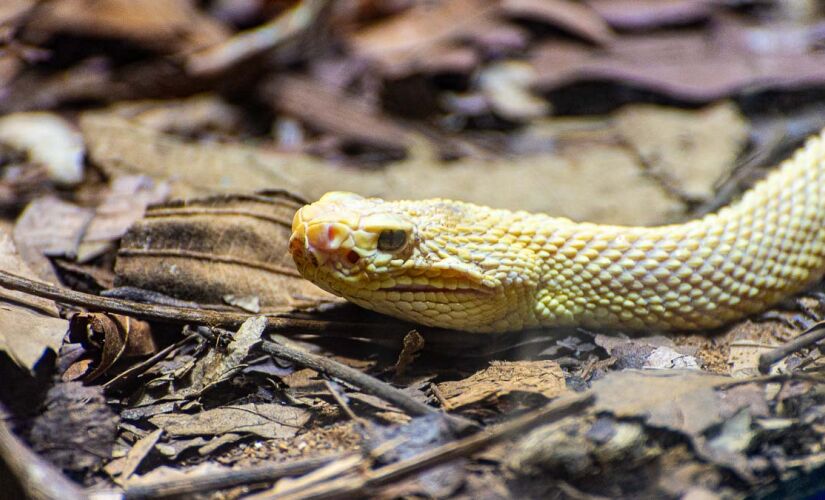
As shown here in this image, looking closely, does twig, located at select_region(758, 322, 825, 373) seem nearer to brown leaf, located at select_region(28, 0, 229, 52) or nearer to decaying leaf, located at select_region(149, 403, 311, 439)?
decaying leaf, located at select_region(149, 403, 311, 439)

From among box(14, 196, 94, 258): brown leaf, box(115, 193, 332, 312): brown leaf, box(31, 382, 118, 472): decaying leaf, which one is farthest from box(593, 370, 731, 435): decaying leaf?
box(14, 196, 94, 258): brown leaf

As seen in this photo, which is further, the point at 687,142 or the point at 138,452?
the point at 687,142

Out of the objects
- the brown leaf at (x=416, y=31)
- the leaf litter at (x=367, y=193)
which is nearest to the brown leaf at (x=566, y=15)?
the leaf litter at (x=367, y=193)

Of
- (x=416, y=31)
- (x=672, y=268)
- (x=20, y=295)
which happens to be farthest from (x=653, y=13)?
(x=20, y=295)

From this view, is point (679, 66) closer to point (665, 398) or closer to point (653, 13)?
point (653, 13)

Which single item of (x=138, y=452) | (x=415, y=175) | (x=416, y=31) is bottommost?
(x=138, y=452)

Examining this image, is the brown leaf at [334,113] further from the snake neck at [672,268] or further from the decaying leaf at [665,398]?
the decaying leaf at [665,398]
